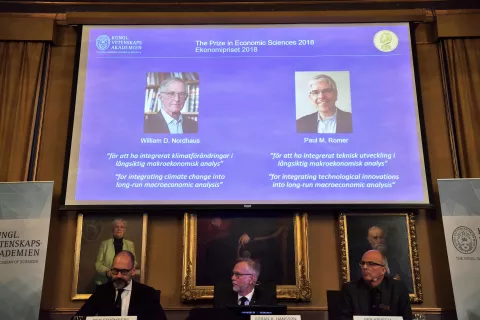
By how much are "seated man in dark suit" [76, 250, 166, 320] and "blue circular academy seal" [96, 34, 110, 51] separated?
74.9 inches

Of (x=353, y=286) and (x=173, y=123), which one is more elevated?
(x=173, y=123)

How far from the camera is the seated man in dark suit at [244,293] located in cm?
354

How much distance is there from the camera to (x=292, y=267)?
4055 millimetres

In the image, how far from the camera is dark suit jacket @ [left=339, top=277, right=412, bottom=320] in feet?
10.9

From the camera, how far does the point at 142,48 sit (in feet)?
14.8

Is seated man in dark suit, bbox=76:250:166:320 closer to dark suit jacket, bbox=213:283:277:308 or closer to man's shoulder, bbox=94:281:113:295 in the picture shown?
man's shoulder, bbox=94:281:113:295

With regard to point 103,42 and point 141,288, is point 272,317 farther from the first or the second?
point 103,42

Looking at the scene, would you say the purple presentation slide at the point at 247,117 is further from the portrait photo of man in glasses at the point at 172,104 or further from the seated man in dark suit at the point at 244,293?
the seated man in dark suit at the point at 244,293

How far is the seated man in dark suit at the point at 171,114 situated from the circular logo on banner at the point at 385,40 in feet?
5.66

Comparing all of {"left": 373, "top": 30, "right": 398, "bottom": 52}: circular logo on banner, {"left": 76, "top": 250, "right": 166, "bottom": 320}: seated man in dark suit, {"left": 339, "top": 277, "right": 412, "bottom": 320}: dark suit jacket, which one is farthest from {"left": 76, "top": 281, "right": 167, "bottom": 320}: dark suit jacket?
{"left": 373, "top": 30, "right": 398, "bottom": 52}: circular logo on banner

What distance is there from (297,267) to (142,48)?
2.29 metres

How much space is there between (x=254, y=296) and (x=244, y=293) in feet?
0.24

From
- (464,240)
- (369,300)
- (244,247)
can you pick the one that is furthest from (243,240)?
(464,240)

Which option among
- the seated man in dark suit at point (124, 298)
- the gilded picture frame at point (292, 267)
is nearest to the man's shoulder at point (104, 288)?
the seated man in dark suit at point (124, 298)
